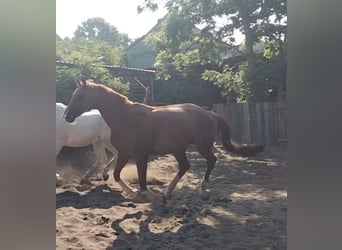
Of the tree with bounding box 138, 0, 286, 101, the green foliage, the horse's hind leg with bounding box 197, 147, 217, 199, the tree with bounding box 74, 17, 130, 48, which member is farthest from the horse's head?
the tree with bounding box 74, 17, 130, 48

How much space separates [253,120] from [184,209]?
48.9 inches

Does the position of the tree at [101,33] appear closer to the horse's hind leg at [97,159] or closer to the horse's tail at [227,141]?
the horse's hind leg at [97,159]

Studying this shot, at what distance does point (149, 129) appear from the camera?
231cm

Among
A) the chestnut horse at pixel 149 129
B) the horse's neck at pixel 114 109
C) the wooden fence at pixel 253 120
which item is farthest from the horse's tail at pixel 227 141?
the horse's neck at pixel 114 109

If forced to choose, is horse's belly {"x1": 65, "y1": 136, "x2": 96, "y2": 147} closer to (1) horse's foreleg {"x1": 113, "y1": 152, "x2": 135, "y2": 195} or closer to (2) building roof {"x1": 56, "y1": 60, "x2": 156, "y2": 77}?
(1) horse's foreleg {"x1": 113, "y1": 152, "x2": 135, "y2": 195}

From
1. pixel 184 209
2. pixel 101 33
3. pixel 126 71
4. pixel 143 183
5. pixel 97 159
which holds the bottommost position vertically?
pixel 184 209

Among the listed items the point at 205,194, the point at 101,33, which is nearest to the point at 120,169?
the point at 205,194

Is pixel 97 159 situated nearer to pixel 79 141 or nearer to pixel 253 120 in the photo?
pixel 79 141

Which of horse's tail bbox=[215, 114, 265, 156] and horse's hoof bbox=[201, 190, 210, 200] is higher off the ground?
horse's tail bbox=[215, 114, 265, 156]

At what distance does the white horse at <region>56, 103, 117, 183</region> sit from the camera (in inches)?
99.8
